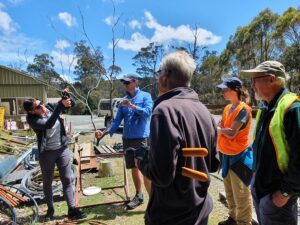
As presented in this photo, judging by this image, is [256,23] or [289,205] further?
[256,23]

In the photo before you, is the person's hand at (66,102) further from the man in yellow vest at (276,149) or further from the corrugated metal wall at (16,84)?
the corrugated metal wall at (16,84)

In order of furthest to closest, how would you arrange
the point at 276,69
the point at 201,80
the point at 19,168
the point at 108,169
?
the point at 201,80 < the point at 19,168 < the point at 108,169 < the point at 276,69

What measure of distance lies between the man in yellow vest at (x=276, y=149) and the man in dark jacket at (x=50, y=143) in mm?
2809

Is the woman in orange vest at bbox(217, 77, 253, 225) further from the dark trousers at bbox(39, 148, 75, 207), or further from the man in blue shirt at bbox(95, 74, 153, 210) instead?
the dark trousers at bbox(39, 148, 75, 207)

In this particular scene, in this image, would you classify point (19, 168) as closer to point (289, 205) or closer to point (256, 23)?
point (289, 205)

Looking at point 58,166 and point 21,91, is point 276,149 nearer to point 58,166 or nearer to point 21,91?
point 58,166

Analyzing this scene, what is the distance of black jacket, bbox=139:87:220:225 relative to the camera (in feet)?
5.93

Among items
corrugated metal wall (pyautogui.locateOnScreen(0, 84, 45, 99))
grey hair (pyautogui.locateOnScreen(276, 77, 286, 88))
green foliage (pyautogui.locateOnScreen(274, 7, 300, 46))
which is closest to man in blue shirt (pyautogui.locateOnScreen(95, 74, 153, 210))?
grey hair (pyautogui.locateOnScreen(276, 77, 286, 88))

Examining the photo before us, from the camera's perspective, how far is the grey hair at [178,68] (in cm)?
202

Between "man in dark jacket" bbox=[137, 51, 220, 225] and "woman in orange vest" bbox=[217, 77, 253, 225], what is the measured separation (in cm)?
146

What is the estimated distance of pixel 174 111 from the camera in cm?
188

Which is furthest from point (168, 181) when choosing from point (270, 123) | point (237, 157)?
point (237, 157)

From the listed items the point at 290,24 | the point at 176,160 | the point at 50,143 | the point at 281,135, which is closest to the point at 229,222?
the point at 281,135

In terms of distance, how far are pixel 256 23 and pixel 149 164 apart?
36.7m
